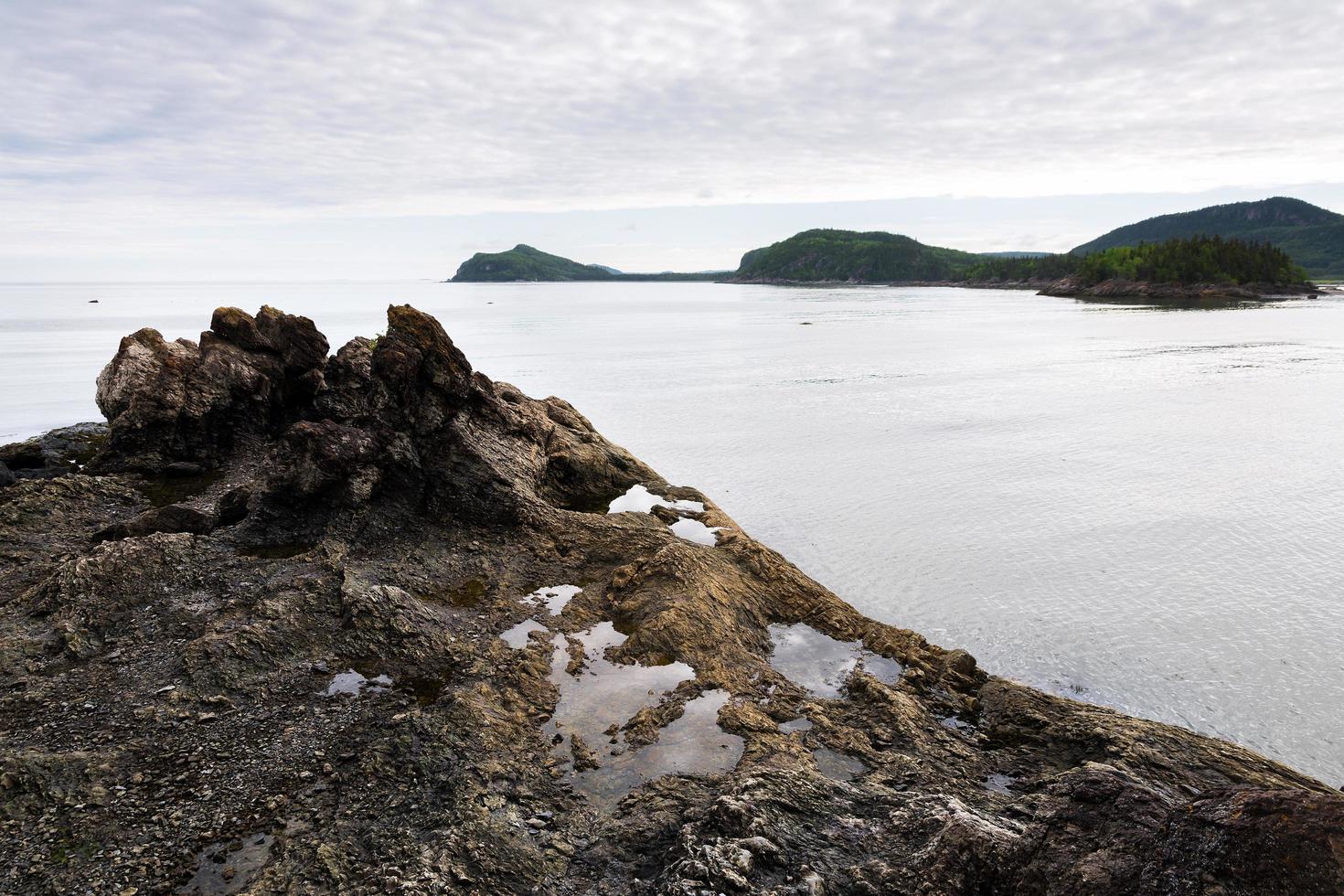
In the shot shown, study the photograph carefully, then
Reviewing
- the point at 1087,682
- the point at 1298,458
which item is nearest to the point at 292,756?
the point at 1087,682

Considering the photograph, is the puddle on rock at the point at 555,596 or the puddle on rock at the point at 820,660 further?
the puddle on rock at the point at 555,596

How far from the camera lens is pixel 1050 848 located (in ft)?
25.8

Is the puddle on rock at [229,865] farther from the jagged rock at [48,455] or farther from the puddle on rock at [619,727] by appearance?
the jagged rock at [48,455]

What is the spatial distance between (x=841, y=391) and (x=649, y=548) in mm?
41128

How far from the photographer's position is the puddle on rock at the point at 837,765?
10.8 metres

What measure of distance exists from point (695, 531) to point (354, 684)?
10337 millimetres

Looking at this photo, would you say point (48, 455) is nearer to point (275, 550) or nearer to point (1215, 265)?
point (275, 550)

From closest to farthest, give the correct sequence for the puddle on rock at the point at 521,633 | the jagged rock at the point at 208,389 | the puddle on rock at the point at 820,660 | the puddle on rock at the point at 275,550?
the puddle on rock at the point at 820,660 < the puddle on rock at the point at 521,633 < the puddle on rock at the point at 275,550 < the jagged rock at the point at 208,389

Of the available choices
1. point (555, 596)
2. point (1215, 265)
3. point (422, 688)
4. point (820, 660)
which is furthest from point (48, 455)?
point (1215, 265)

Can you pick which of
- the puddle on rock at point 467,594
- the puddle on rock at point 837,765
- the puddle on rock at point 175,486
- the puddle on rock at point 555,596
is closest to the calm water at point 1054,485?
the puddle on rock at point 837,765

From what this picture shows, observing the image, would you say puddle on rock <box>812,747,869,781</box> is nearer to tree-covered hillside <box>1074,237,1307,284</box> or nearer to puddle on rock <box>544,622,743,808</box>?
puddle on rock <box>544,622,743,808</box>

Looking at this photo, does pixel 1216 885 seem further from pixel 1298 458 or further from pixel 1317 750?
pixel 1298 458

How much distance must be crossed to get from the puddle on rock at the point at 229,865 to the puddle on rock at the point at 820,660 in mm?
9106

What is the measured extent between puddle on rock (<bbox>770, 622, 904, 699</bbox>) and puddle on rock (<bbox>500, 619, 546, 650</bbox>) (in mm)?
5018
